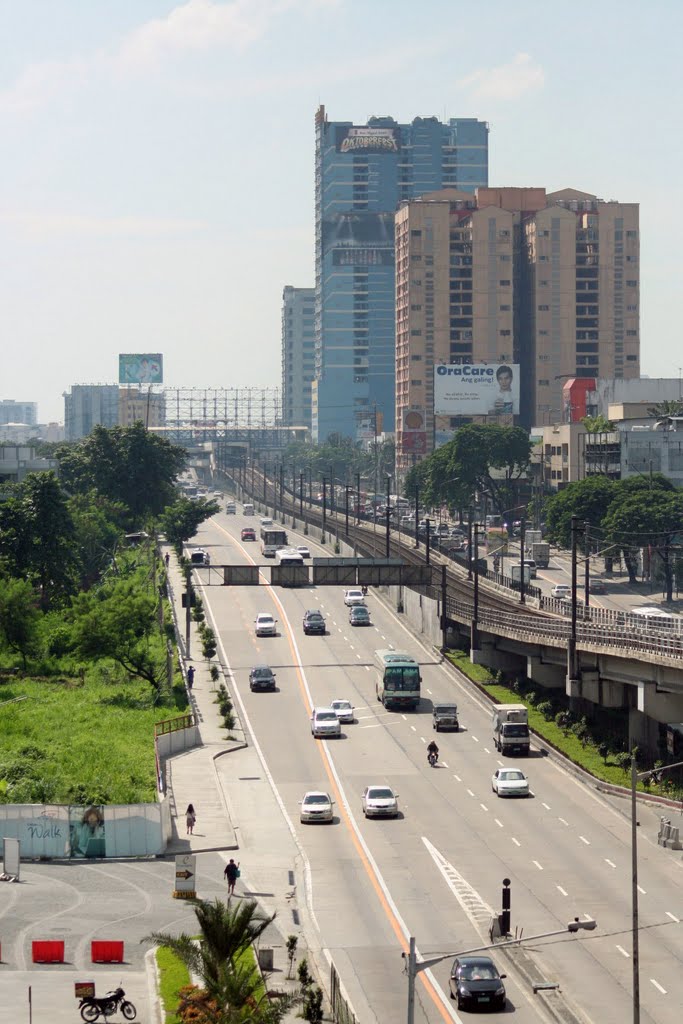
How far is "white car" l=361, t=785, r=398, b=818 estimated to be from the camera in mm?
74375

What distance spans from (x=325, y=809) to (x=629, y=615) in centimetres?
3234

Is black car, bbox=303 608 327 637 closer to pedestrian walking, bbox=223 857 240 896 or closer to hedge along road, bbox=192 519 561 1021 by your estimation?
hedge along road, bbox=192 519 561 1021

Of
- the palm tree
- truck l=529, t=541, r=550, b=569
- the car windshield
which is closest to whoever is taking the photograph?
the palm tree

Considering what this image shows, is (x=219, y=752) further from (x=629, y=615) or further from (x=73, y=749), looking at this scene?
(x=629, y=615)

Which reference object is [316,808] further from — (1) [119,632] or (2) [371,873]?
(1) [119,632]

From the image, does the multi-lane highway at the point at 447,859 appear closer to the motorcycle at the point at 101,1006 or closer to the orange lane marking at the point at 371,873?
the orange lane marking at the point at 371,873

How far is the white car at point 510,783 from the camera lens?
3098 inches

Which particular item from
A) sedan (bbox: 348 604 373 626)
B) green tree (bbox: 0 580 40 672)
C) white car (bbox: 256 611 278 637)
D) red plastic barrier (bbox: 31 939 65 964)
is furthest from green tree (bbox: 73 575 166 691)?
red plastic barrier (bbox: 31 939 65 964)

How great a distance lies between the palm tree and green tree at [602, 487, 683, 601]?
391 ft

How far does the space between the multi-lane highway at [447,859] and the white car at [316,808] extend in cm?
48

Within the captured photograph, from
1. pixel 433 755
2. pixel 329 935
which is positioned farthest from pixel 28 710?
pixel 329 935

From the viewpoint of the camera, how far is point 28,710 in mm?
100375

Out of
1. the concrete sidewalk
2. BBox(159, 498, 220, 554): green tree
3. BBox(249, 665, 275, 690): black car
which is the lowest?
the concrete sidewalk

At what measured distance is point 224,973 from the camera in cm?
4172
